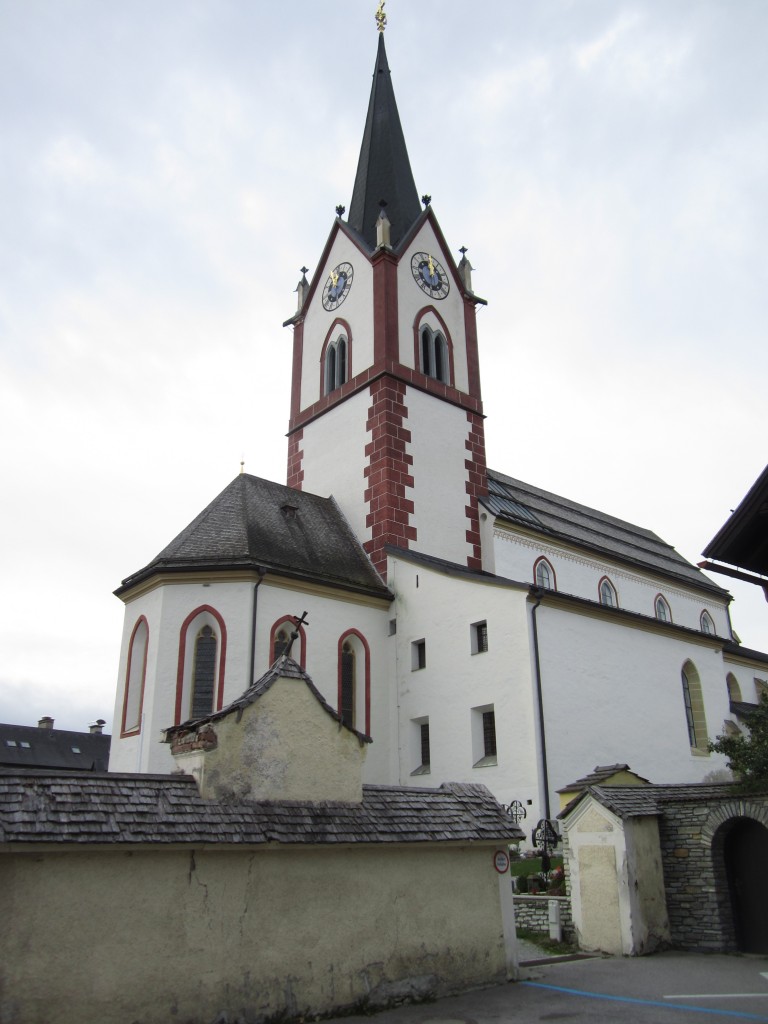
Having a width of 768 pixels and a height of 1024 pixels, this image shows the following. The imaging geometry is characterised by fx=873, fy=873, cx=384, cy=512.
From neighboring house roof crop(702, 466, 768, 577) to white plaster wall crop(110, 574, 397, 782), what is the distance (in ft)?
38.4

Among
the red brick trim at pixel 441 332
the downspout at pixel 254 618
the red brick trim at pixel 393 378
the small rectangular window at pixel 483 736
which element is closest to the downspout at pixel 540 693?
the small rectangular window at pixel 483 736

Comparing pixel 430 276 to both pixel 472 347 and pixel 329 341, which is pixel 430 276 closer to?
pixel 472 347

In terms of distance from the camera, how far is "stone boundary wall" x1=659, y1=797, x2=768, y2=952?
13258mm

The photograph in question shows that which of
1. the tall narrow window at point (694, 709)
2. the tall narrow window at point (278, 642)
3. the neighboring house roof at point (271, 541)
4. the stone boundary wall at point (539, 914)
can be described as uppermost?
the neighboring house roof at point (271, 541)

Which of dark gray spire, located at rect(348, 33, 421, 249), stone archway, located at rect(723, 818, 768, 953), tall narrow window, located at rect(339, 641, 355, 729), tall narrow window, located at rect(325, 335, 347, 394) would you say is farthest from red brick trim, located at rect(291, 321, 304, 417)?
stone archway, located at rect(723, 818, 768, 953)

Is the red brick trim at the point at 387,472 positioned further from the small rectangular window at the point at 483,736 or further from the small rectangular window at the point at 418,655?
the small rectangular window at the point at 483,736

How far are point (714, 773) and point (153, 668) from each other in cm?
1623

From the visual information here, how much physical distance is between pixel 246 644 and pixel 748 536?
12197mm

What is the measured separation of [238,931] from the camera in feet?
30.2

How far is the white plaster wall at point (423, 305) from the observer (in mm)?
28594

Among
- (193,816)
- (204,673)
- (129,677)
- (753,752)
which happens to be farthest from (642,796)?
(129,677)

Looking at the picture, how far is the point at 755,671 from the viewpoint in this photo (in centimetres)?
3638

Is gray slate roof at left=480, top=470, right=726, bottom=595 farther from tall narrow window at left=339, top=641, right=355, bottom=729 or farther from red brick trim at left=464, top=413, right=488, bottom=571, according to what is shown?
tall narrow window at left=339, top=641, right=355, bottom=729

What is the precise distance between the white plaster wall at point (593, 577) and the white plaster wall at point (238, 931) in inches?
648
